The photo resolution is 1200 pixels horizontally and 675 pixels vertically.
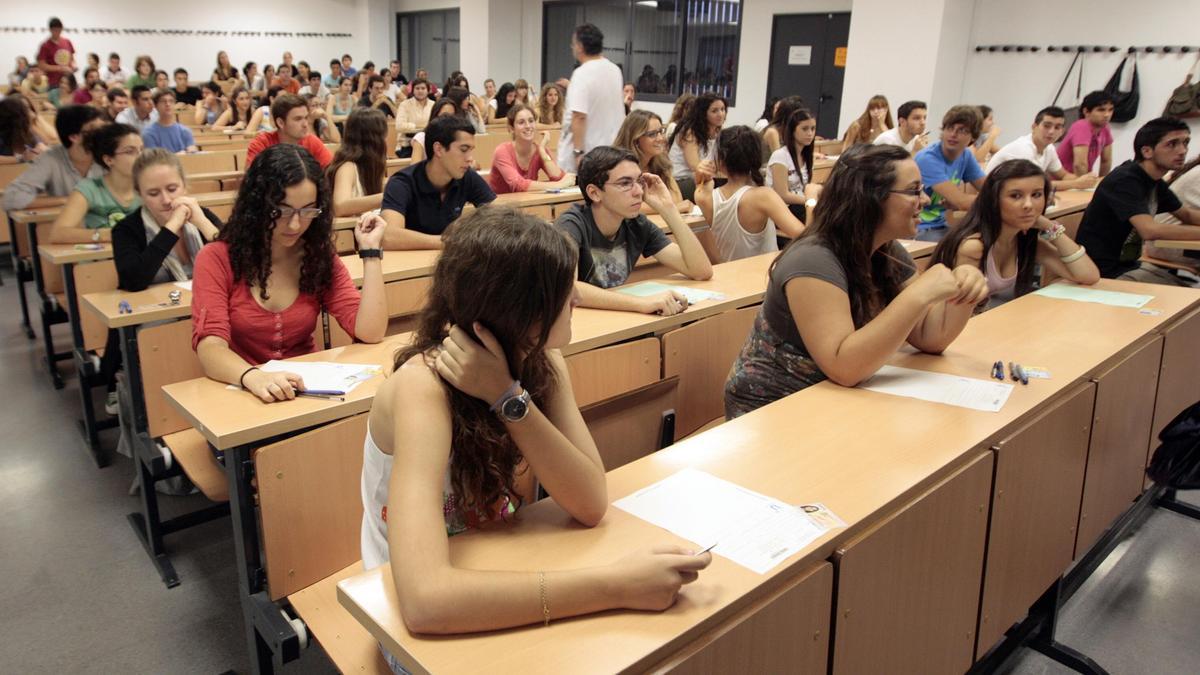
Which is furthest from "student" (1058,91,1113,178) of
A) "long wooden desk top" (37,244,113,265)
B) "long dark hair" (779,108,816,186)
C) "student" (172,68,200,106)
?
"student" (172,68,200,106)

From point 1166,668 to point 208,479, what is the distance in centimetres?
253

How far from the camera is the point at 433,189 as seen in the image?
137 inches

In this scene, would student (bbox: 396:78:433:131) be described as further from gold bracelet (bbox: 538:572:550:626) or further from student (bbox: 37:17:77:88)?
gold bracelet (bbox: 538:572:550:626)

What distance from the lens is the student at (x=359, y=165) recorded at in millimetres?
3949

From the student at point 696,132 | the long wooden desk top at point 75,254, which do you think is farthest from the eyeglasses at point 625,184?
the student at point 696,132

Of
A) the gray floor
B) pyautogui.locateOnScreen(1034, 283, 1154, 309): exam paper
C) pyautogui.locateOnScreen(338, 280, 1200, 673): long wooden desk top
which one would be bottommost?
the gray floor

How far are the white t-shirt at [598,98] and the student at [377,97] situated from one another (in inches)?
229

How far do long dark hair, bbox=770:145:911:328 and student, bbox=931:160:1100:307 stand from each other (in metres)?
0.83

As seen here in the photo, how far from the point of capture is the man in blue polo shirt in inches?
131

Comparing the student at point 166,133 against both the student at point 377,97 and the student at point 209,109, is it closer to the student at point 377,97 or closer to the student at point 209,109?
the student at point 209,109

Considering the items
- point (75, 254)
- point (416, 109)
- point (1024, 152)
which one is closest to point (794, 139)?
point (1024, 152)

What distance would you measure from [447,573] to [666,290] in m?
1.78

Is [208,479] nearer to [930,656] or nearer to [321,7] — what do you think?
[930,656]

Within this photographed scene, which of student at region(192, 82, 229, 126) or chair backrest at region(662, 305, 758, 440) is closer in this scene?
chair backrest at region(662, 305, 758, 440)
